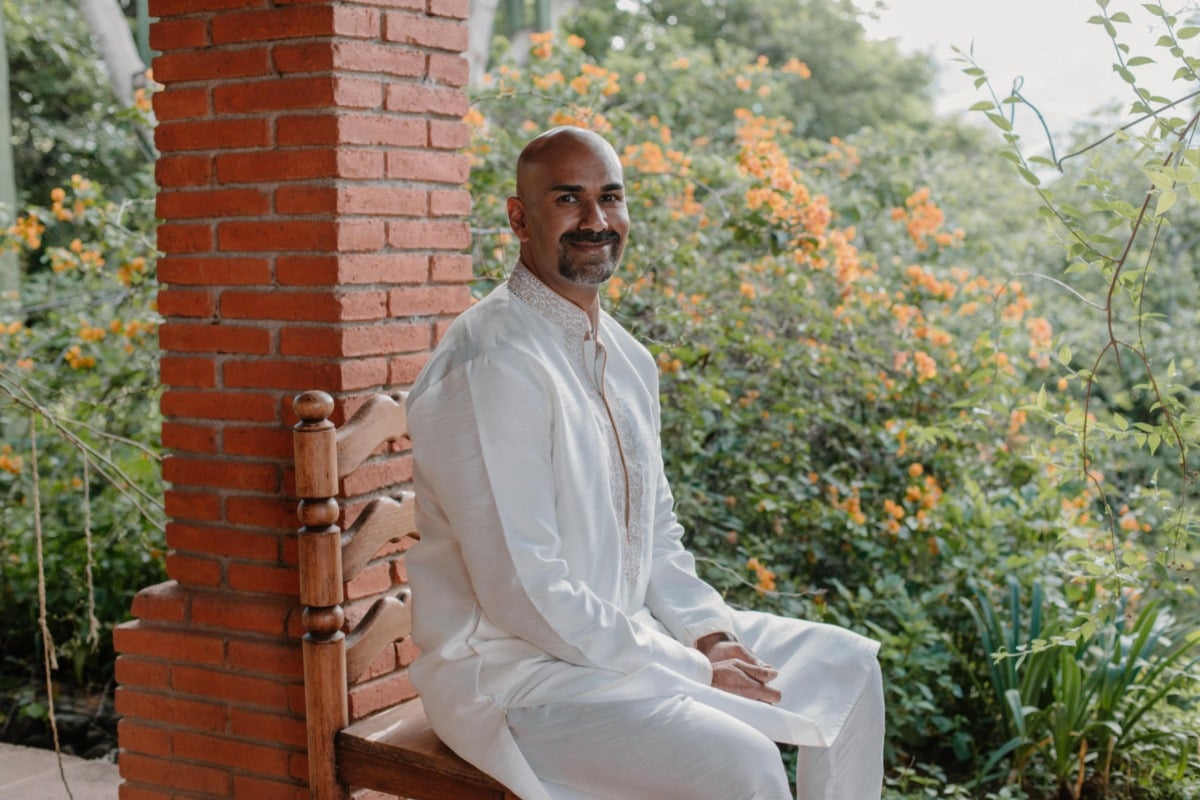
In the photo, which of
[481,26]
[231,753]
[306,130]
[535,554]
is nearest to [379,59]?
[306,130]

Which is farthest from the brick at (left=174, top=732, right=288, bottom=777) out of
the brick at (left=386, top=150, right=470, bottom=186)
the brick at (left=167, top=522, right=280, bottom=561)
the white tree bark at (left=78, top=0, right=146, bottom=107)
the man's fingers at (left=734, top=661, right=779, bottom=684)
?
the white tree bark at (left=78, top=0, right=146, bottom=107)

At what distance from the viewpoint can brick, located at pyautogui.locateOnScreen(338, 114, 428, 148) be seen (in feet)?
8.96

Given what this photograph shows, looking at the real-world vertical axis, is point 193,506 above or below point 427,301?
below

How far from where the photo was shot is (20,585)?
15.3ft

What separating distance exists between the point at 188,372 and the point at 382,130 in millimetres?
724

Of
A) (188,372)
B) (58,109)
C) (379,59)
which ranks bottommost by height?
(188,372)

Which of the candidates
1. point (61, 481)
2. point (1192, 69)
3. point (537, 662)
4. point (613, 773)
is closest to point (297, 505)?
point (537, 662)

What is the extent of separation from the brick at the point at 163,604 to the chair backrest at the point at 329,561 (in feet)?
1.50

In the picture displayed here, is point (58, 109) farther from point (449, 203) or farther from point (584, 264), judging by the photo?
point (584, 264)

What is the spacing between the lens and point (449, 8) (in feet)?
9.82

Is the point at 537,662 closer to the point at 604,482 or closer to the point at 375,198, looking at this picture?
the point at 604,482

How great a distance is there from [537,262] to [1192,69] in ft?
4.04

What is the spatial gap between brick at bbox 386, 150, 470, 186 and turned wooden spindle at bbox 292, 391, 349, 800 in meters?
0.61

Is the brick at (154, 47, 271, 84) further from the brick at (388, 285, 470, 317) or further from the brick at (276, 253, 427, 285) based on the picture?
the brick at (388, 285, 470, 317)
